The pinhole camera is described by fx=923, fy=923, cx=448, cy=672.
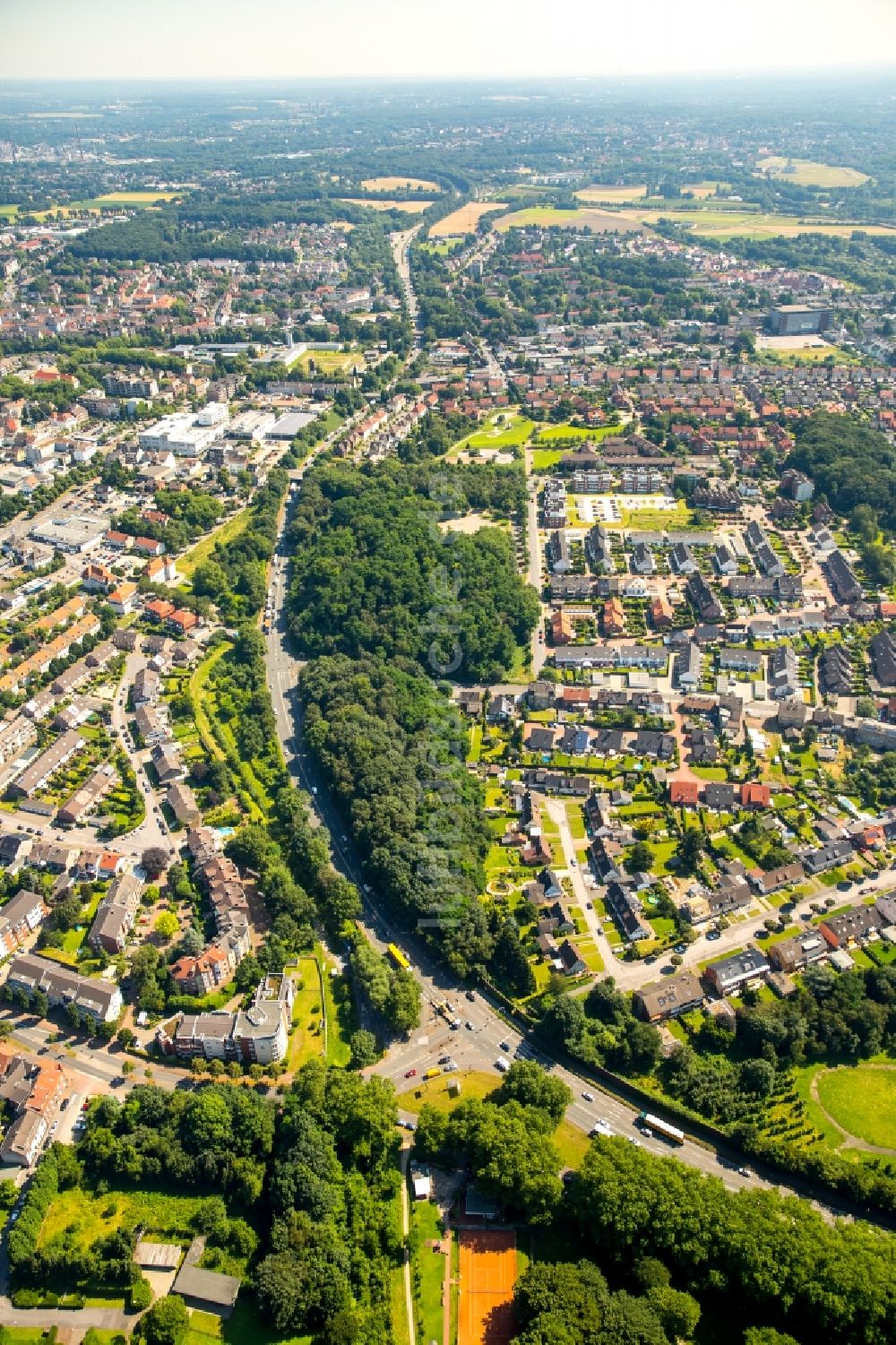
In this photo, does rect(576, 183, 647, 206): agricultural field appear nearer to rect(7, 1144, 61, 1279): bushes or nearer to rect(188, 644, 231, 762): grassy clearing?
rect(188, 644, 231, 762): grassy clearing

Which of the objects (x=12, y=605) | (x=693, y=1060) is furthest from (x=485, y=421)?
(x=693, y=1060)

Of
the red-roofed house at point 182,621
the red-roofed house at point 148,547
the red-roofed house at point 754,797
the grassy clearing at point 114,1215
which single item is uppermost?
the red-roofed house at point 148,547

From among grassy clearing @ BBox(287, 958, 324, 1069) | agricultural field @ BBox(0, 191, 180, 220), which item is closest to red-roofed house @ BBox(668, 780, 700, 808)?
grassy clearing @ BBox(287, 958, 324, 1069)

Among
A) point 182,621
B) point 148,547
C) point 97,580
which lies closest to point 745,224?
point 148,547

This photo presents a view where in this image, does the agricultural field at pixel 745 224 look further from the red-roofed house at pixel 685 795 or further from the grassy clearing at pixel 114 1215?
the grassy clearing at pixel 114 1215

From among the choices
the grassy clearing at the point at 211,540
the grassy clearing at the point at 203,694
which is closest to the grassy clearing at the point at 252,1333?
the grassy clearing at the point at 203,694

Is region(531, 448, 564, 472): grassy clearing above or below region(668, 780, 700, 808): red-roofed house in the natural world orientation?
above
